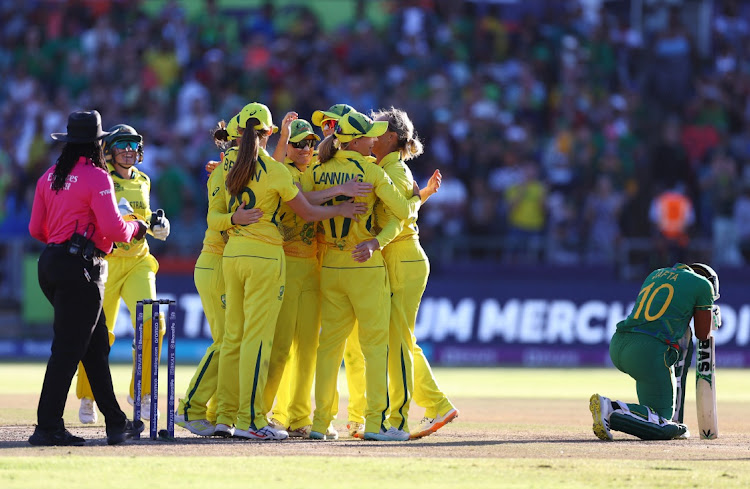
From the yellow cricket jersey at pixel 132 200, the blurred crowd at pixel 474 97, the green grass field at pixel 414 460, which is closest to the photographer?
the green grass field at pixel 414 460

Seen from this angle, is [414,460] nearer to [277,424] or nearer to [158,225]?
[277,424]

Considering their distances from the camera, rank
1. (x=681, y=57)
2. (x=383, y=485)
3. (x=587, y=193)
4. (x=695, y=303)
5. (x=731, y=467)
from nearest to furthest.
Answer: (x=383, y=485)
(x=731, y=467)
(x=695, y=303)
(x=587, y=193)
(x=681, y=57)

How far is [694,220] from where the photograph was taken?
2236cm

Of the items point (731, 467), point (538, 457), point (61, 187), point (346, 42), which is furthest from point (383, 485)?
point (346, 42)

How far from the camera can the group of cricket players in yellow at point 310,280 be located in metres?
9.58

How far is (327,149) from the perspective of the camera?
33.0 feet

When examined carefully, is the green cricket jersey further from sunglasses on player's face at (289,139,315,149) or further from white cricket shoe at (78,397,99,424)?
white cricket shoe at (78,397,99,424)

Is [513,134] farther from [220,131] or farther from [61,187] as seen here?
[61,187]

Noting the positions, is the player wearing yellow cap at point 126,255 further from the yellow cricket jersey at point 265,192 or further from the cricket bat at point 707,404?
the cricket bat at point 707,404

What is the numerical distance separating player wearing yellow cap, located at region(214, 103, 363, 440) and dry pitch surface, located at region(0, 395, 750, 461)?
16.3 inches

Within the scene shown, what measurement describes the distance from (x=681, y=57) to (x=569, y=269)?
6657 mm

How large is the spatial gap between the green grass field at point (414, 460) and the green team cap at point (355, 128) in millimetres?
2468

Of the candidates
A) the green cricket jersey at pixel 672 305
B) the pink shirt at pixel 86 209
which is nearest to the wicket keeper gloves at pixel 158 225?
the pink shirt at pixel 86 209

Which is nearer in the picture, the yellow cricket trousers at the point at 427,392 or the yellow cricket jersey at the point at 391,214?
the yellow cricket jersey at the point at 391,214
